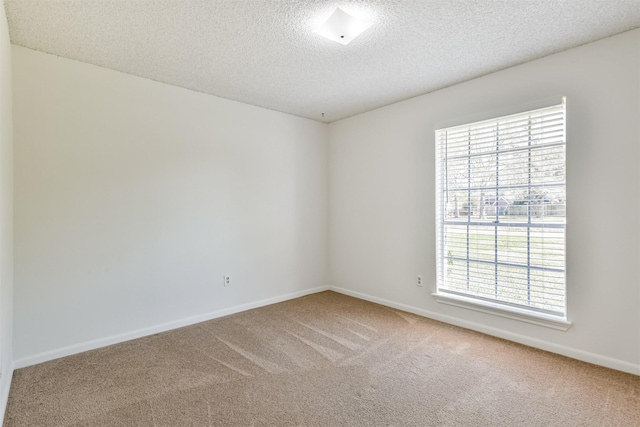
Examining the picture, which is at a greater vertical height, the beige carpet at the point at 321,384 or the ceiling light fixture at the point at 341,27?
the ceiling light fixture at the point at 341,27

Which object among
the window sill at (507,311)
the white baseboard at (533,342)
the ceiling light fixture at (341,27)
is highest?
the ceiling light fixture at (341,27)

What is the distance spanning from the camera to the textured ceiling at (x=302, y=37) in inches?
79.4

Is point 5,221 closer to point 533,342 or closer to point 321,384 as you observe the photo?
point 321,384

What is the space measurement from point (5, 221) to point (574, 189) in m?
4.11

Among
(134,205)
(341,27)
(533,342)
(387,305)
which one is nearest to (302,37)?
(341,27)

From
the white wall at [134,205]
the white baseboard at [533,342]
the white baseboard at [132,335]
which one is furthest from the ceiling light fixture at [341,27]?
the white baseboard at [132,335]

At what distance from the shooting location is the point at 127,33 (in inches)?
90.7

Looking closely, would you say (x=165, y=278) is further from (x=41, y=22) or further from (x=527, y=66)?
(x=527, y=66)

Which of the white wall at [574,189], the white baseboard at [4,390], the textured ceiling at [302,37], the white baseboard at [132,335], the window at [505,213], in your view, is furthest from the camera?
the window at [505,213]

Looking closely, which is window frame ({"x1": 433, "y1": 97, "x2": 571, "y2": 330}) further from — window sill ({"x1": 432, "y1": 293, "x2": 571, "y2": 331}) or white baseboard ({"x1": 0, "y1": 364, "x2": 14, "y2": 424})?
white baseboard ({"x1": 0, "y1": 364, "x2": 14, "y2": 424})

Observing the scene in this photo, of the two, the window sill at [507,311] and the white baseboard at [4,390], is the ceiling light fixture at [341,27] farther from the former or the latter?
the white baseboard at [4,390]

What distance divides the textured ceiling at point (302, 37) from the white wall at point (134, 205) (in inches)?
14.9

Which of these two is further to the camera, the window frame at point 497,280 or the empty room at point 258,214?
the window frame at point 497,280

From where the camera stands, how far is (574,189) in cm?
253
